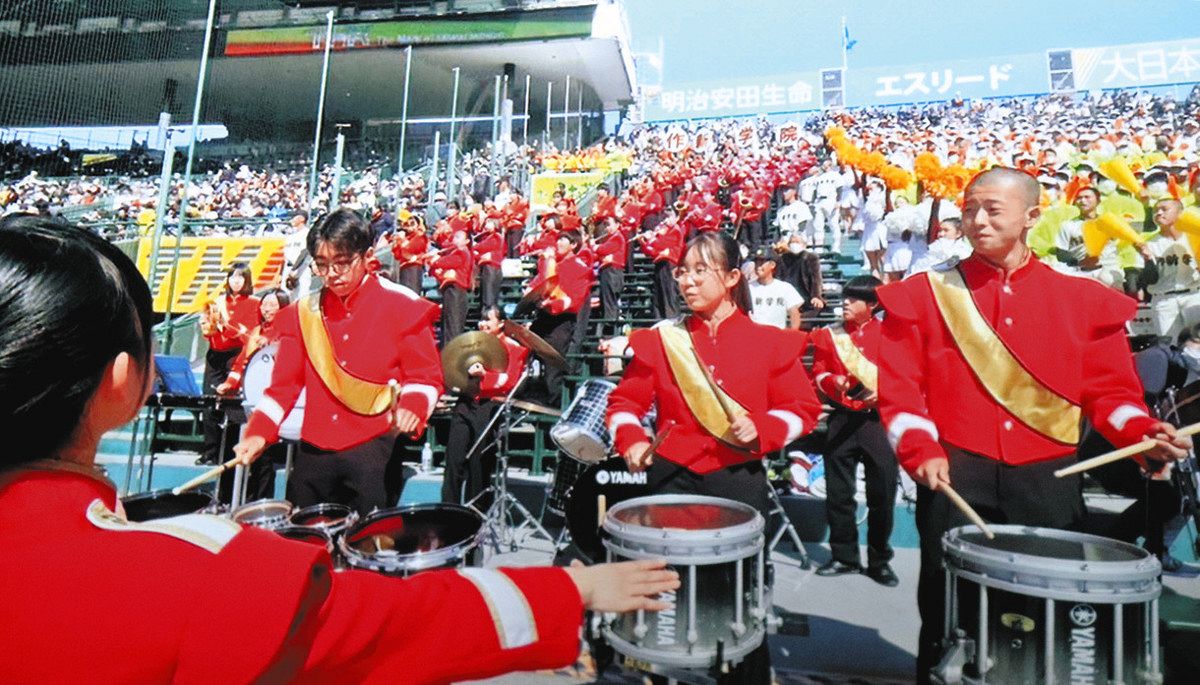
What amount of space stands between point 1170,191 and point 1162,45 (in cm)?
2662

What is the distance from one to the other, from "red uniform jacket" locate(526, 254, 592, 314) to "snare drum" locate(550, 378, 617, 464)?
160 inches

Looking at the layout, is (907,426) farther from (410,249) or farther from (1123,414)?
(410,249)

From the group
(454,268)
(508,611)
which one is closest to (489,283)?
(454,268)

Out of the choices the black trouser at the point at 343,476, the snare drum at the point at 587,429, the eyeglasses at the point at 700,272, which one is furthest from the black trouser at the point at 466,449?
the eyeglasses at the point at 700,272

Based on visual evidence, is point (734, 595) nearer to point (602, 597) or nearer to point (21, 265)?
point (602, 597)

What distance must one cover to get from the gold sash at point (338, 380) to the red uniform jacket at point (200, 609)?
6.99ft

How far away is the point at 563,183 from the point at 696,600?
65.8 feet

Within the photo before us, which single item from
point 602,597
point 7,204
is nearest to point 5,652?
point 602,597

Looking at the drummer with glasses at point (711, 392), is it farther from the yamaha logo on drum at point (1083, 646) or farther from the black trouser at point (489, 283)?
the black trouser at point (489, 283)

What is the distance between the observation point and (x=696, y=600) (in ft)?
6.89

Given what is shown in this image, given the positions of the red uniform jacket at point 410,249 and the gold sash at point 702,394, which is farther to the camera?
the red uniform jacket at point 410,249

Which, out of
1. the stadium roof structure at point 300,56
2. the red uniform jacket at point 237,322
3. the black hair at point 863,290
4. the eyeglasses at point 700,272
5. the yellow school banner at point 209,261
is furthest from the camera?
the stadium roof structure at point 300,56

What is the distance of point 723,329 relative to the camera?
294cm

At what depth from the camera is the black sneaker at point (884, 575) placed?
183 inches
